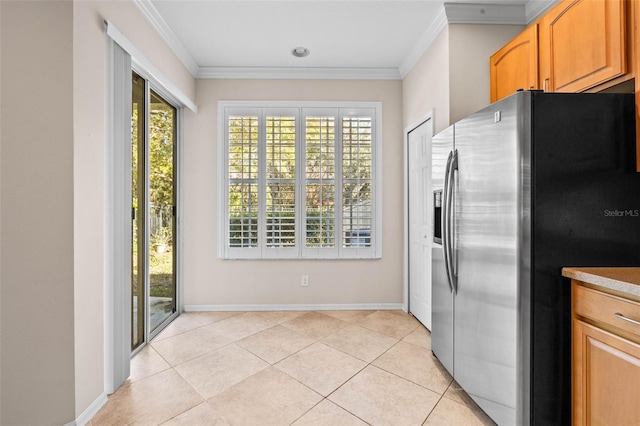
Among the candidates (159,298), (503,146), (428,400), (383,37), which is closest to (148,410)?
(159,298)

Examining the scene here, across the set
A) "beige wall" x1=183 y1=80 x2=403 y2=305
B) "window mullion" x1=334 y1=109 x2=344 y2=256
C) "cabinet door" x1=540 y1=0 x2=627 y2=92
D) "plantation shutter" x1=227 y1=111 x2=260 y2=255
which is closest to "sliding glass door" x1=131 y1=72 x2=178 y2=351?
"beige wall" x1=183 y1=80 x2=403 y2=305

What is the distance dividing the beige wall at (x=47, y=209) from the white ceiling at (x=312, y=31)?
0.96 meters

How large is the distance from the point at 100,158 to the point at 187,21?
4.87 ft

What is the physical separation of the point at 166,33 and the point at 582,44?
2.99 m

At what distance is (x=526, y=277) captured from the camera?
144cm

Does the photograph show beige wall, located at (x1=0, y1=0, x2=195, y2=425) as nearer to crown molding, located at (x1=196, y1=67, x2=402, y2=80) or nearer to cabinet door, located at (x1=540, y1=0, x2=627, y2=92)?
crown molding, located at (x1=196, y1=67, x2=402, y2=80)

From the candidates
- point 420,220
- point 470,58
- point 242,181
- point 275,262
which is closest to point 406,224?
point 420,220

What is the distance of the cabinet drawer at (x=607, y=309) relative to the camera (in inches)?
44.8

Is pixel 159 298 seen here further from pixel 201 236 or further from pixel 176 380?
pixel 176 380

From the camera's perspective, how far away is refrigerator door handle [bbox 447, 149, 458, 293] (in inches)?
75.7

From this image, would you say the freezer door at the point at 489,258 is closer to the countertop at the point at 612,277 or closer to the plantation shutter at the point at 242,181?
the countertop at the point at 612,277

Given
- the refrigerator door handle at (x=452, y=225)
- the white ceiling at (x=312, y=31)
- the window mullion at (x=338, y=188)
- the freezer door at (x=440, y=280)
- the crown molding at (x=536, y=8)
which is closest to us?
the refrigerator door handle at (x=452, y=225)

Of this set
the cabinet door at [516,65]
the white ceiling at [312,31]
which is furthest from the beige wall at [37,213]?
the cabinet door at [516,65]

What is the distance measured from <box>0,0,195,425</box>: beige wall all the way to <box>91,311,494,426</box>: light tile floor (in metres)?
0.40
